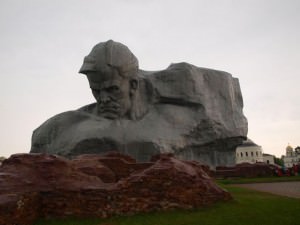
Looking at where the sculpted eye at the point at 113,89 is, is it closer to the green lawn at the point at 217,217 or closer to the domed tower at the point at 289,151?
the green lawn at the point at 217,217

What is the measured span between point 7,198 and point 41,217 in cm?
94

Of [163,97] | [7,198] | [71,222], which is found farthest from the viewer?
[163,97]

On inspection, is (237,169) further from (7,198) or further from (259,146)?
(259,146)

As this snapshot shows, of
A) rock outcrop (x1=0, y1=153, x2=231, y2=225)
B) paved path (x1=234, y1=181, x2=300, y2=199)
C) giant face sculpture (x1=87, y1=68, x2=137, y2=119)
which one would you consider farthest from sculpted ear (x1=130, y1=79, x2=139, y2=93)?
rock outcrop (x1=0, y1=153, x2=231, y2=225)

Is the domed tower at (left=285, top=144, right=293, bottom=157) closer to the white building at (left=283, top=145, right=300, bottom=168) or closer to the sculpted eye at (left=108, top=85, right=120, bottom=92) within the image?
the white building at (left=283, top=145, right=300, bottom=168)

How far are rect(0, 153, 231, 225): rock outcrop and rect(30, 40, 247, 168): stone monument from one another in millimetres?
7849

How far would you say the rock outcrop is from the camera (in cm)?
510

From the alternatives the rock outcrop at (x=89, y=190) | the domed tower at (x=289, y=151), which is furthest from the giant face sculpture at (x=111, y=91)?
the domed tower at (x=289, y=151)

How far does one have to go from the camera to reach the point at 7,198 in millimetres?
4324

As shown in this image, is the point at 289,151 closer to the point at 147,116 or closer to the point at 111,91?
the point at 147,116

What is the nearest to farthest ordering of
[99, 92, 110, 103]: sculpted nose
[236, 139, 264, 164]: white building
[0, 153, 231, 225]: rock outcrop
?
[0, 153, 231, 225]: rock outcrop
[99, 92, 110, 103]: sculpted nose
[236, 139, 264, 164]: white building

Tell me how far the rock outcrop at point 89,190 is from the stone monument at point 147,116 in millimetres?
7849

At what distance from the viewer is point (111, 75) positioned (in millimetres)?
14094

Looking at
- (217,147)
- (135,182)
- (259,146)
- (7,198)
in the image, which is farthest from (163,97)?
(259,146)
